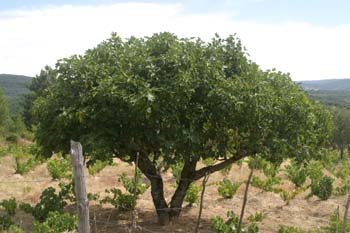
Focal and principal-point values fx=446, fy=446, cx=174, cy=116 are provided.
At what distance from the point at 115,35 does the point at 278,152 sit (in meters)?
3.77

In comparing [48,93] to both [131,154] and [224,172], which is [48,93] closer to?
[131,154]

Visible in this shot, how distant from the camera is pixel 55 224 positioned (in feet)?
A: 24.5

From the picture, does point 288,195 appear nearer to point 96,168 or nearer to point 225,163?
point 225,163

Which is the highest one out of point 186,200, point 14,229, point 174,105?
point 174,105

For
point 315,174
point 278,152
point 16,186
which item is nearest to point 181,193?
point 278,152

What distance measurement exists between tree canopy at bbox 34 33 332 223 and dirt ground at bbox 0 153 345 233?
1.09 metres

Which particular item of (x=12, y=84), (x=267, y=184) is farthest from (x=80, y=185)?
(x=12, y=84)

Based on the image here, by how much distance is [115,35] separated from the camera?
8.59 meters

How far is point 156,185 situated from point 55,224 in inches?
87.2

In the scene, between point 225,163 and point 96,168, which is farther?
point 96,168

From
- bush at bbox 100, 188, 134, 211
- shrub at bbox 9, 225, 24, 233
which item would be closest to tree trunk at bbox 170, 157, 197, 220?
bush at bbox 100, 188, 134, 211

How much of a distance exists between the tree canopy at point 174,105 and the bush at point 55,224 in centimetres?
122

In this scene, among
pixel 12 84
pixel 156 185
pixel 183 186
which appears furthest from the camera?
pixel 12 84

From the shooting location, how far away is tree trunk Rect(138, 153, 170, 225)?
345 inches
